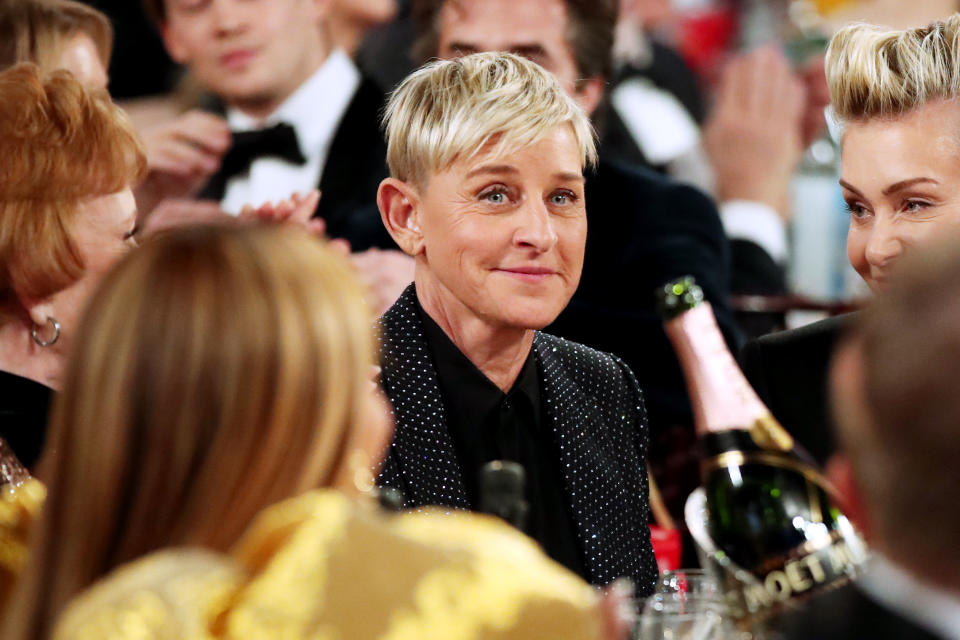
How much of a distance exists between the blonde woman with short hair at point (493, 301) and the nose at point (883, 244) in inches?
15.1

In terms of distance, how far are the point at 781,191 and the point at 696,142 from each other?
29 centimetres

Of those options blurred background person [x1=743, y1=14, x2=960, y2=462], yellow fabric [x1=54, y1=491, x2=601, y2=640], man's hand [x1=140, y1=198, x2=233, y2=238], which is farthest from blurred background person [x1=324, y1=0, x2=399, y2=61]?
yellow fabric [x1=54, y1=491, x2=601, y2=640]

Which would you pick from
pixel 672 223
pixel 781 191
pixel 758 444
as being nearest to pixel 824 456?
pixel 758 444

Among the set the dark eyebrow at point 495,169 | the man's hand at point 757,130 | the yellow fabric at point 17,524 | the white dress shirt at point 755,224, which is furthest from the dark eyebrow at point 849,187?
the man's hand at point 757,130

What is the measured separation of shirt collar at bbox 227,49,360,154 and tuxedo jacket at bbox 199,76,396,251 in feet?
0.08

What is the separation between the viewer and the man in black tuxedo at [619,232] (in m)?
2.80

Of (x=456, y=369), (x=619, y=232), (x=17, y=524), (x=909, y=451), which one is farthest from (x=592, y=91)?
(x=909, y=451)

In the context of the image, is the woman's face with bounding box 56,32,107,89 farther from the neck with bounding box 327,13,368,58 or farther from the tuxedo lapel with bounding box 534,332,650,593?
the tuxedo lapel with bounding box 534,332,650,593

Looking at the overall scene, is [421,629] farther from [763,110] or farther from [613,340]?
[763,110]

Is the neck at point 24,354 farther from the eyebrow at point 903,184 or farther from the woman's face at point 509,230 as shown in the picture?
the eyebrow at point 903,184

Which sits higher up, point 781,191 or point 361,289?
point 361,289

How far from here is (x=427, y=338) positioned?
5.93 feet

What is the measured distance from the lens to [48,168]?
1882 mm

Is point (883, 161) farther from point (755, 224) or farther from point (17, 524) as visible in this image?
point (755, 224)
